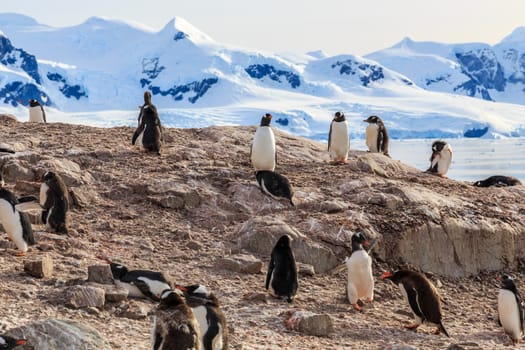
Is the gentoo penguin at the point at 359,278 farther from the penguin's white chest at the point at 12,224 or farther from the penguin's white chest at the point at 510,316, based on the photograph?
the penguin's white chest at the point at 12,224

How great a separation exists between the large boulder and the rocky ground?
0.30 meters

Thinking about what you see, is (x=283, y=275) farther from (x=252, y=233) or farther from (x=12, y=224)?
(x=12, y=224)

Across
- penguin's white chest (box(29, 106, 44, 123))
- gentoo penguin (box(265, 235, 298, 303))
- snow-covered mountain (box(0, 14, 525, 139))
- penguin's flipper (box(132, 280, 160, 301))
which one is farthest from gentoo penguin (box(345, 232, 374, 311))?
snow-covered mountain (box(0, 14, 525, 139))

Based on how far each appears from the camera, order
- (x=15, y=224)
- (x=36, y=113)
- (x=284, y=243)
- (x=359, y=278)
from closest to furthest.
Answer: (x=15, y=224) → (x=284, y=243) → (x=359, y=278) → (x=36, y=113)

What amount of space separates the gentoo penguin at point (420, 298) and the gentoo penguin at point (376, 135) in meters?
7.24

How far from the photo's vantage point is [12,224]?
27.9 ft

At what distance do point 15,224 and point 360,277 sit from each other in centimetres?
363

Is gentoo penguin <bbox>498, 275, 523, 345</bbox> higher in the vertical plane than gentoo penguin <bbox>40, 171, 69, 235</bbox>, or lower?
lower

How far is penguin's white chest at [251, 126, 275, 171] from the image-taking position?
1209cm

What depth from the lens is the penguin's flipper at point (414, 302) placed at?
845cm

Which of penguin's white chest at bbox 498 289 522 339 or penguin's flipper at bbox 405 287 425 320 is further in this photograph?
penguin's white chest at bbox 498 289 522 339

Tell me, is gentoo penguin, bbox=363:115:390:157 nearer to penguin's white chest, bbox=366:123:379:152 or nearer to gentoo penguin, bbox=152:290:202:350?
penguin's white chest, bbox=366:123:379:152

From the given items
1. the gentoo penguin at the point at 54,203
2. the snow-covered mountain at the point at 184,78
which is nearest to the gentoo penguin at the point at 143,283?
the gentoo penguin at the point at 54,203

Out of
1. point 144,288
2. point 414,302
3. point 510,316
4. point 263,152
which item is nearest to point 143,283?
point 144,288
